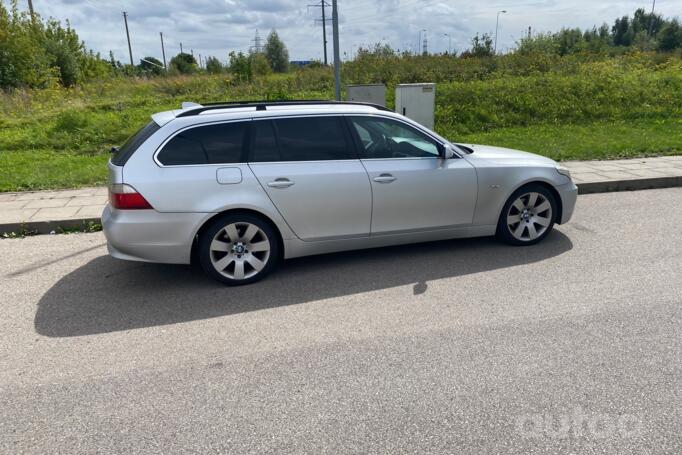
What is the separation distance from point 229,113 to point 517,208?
3.18 metres

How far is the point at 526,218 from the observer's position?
529cm

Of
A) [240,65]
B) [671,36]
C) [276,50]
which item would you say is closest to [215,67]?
[276,50]

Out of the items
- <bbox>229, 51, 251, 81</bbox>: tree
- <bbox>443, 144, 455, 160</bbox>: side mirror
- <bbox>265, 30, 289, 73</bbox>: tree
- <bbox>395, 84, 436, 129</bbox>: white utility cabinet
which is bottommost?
<bbox>443, 144, 455, 160</bbox>: side mirror

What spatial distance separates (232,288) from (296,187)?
3.62ft

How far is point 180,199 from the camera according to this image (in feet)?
13.6

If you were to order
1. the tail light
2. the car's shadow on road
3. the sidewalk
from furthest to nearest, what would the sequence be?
the sidewalk
the tail light
the car's shadow on road

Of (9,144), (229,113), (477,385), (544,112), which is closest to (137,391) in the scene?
(477,385)

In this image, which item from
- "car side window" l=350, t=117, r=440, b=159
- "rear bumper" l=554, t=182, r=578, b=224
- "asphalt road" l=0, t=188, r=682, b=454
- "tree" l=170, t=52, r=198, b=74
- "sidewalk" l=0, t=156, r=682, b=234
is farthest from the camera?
"tree" l=170, t=52, r=198, b=74

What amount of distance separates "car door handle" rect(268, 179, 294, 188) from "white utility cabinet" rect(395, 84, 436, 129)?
14.8 ft

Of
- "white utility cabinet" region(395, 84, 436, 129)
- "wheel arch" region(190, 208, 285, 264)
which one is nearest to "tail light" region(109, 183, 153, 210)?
"wheel arch" region(190, 208, 285, 264)

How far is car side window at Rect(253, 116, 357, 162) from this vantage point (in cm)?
447

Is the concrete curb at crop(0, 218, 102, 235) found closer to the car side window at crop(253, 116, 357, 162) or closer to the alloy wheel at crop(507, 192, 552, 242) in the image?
the car side window at crop(253, 116, 357, 162)

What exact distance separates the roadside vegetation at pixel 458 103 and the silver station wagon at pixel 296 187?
4742 mm

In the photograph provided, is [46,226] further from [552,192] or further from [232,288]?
[552,192]
